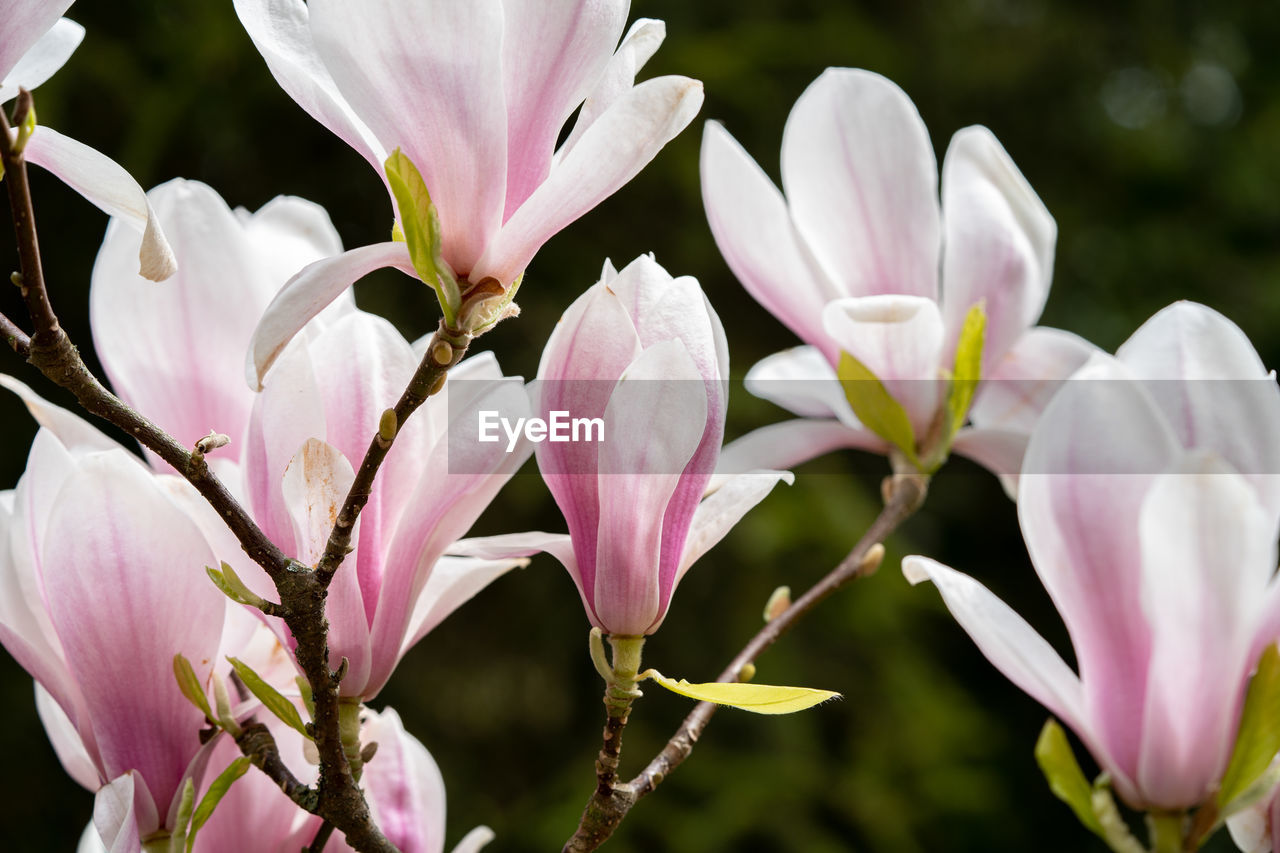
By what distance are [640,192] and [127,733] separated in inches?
58.6

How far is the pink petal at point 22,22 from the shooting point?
31cm

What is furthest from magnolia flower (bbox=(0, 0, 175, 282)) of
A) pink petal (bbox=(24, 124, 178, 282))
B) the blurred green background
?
the blurred green background

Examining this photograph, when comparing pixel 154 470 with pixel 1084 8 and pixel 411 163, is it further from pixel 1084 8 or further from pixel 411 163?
pixel 1084 8

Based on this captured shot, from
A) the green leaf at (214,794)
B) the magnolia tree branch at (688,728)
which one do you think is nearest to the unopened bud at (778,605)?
the magnolia tree branch at (688,728)

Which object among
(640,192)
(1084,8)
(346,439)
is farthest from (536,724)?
(1084,8)

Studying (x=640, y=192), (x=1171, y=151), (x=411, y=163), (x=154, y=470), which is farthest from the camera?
(x=1171, y=151)

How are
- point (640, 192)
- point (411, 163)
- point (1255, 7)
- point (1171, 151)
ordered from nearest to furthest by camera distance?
1. point (411, 163)
2. point (640, 192)
3. point (1171, 151)
4. point (1255, 7)

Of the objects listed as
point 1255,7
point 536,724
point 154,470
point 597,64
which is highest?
point 1255,7

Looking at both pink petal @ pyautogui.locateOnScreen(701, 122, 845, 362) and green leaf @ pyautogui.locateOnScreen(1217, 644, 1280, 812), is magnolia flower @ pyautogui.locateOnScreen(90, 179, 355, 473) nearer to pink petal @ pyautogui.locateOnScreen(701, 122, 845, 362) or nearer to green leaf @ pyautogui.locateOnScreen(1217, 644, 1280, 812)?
pink petal @ pyautogui.locateOnScreen(701, 122, 845, 362)

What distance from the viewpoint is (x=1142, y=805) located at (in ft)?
1.12

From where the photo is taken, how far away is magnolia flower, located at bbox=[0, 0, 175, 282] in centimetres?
32

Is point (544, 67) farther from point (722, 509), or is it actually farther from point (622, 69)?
point (722, 509)

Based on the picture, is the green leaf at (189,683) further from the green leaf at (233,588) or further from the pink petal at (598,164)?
the pink petal at (598,164)

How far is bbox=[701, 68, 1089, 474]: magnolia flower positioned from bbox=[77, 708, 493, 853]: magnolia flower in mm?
188
